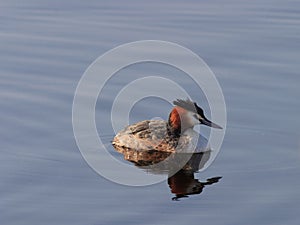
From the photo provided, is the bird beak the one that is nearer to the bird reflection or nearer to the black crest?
the black crest

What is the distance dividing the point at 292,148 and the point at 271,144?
1.06ft

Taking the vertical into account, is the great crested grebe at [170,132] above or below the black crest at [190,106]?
below

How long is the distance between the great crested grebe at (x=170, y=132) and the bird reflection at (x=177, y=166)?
0.35 feet

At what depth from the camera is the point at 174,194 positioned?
1170 cm

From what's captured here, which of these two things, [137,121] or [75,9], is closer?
[137,121]

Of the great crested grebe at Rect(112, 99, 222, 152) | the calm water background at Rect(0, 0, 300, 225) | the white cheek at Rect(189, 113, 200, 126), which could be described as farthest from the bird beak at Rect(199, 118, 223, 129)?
the calm water background at Rect(0, 0, 300, 225)

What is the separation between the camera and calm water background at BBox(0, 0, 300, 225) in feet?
36.0

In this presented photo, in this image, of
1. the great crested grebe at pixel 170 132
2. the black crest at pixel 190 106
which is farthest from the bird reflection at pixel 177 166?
the black crest at pixel 190 106

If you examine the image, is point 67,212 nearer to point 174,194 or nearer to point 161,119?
point 174,194

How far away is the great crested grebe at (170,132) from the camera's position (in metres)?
13.8

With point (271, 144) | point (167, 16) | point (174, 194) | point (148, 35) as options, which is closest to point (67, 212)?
point (174, 194)

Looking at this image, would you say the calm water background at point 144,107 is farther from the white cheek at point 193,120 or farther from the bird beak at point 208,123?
the white cheek at point 193,120

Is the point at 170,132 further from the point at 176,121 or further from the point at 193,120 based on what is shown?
the point at 193,120

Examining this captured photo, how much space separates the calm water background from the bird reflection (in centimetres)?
18
